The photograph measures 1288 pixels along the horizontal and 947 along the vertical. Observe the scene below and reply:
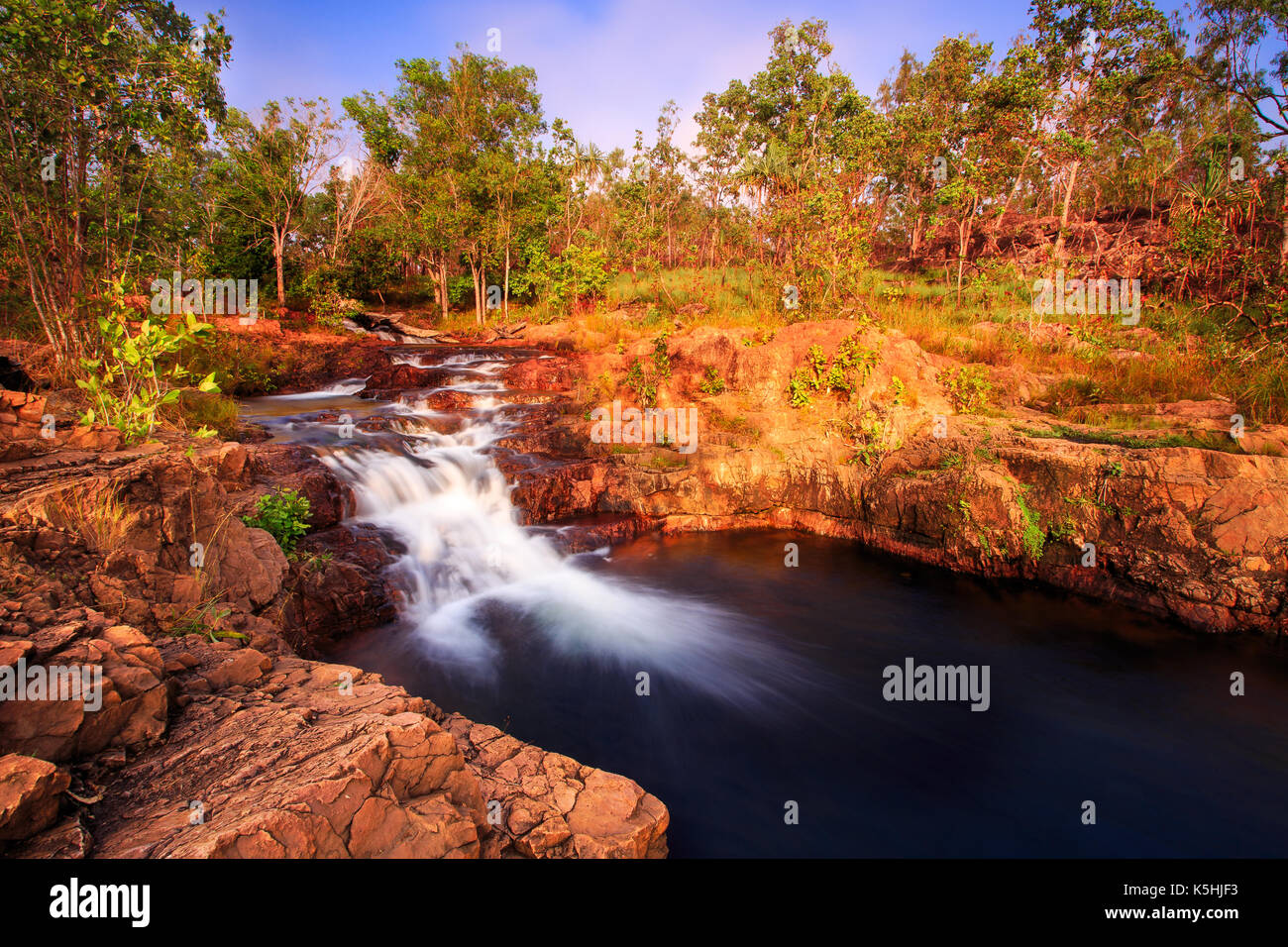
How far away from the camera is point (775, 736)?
189 inches

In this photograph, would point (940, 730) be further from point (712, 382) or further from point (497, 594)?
point (712, 382)

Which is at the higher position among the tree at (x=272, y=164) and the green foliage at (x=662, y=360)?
the tree at (x=272, y=164)

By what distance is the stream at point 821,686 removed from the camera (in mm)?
3959

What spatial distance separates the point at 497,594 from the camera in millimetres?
6992

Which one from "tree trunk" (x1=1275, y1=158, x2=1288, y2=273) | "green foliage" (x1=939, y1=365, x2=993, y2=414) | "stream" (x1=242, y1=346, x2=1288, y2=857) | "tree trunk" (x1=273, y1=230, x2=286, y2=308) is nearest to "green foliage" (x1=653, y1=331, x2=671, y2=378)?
"stream" (x1=242, y1=346, x2=1288, y2=857)

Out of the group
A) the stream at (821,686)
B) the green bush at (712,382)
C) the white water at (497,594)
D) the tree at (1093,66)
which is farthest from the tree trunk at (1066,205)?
the white water at (497,594)

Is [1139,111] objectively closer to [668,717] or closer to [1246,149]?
[1246,149]

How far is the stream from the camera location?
3959mm

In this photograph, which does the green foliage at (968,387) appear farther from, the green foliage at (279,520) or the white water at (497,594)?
the green foliage at (279,520)

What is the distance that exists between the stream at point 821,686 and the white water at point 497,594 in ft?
0.11

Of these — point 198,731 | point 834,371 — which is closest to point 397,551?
point 198,731

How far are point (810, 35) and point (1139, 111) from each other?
11531 mm
